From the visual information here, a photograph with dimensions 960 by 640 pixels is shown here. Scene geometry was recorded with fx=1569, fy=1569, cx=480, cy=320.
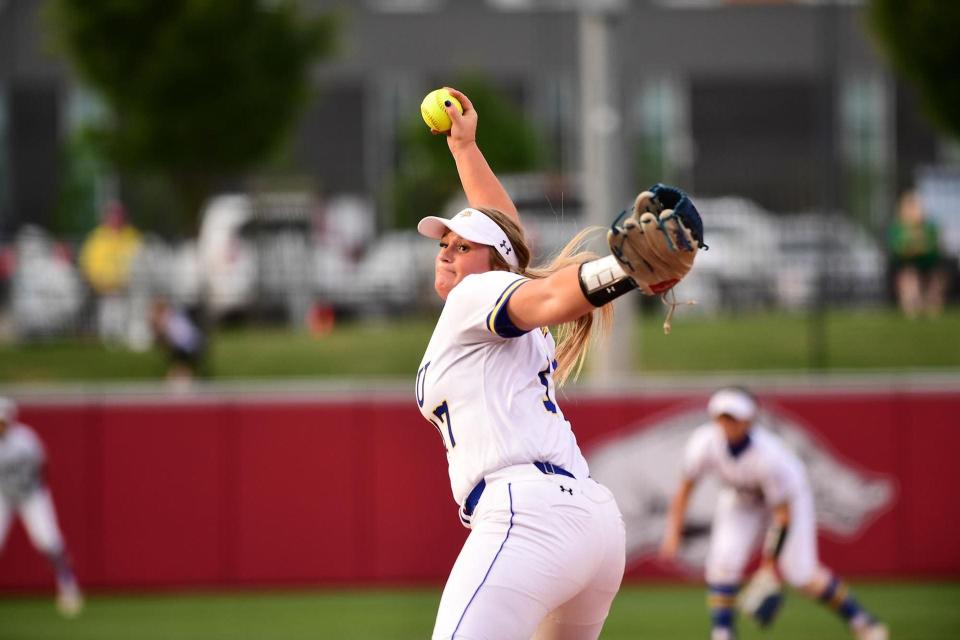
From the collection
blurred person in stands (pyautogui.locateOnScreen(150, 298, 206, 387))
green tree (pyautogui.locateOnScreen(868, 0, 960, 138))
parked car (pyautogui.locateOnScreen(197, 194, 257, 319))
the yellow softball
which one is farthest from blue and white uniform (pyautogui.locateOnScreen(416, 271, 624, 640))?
green tree (pyautogui.locateOnScreen(868, 0, 960, 138))

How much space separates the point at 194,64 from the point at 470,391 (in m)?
14.9

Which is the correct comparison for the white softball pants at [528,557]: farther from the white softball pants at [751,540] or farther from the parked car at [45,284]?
the parked car at [45,284]

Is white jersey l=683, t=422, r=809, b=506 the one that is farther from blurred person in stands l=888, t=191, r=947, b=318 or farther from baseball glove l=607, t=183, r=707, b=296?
baseball glove l=607, t=183, r=707, b=296

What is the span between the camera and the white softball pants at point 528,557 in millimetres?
4648

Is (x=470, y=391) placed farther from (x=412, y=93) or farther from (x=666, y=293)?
(x=412, y=93)

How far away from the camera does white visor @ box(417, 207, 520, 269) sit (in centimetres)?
502

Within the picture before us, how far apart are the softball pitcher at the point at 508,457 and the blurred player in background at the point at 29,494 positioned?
8.98 m

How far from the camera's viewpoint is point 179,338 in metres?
16.5

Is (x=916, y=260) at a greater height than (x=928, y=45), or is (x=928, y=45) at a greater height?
(x=928, y=45)

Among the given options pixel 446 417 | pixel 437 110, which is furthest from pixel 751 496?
pixel 446 417

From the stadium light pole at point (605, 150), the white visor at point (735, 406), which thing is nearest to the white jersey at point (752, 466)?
the white visor at point (735, 406)

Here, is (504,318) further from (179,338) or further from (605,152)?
(179,338)

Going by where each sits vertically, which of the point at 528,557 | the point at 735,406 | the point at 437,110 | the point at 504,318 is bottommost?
the point at 735,406

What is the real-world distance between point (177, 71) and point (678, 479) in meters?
8.29
